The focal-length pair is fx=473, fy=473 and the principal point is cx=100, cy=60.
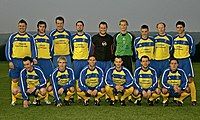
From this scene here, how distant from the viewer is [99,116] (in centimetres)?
677

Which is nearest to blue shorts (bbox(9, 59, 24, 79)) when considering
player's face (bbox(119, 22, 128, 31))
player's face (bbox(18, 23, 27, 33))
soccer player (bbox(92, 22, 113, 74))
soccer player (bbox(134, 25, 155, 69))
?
player's face (bbox(18, 23, 27, 33))

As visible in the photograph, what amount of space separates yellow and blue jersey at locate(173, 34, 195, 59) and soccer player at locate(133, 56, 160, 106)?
1.78ft

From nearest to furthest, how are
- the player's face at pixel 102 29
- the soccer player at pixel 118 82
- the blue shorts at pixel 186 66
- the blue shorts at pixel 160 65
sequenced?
the soccer player at pixel 118 82
the blue shorts at pixel 186 66
the blue shorts at pixel 160 65
the player's face at pixel 102 29

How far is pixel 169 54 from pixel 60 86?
203 cm

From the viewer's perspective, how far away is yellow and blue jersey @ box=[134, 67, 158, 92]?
8.08 m

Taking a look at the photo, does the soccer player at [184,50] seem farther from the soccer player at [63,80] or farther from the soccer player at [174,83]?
the soccer player at [63,80]

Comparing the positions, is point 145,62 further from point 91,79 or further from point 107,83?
point 91,79

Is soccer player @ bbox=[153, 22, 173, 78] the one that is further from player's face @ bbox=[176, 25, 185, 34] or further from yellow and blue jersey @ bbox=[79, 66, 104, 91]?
yellow and blue jersey @ bbox=[79, 66, 104, 91]

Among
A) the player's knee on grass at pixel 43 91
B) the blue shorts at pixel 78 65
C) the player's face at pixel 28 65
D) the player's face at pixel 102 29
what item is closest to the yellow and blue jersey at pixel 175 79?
the player's face at pixel 102 29

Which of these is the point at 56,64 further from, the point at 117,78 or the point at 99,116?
the point at 99,116

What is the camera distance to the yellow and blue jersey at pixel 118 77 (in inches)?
320

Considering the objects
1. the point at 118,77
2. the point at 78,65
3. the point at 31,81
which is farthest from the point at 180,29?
the point at 31,81

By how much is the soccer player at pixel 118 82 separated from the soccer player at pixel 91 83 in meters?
0.13

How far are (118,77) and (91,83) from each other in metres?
0.48
